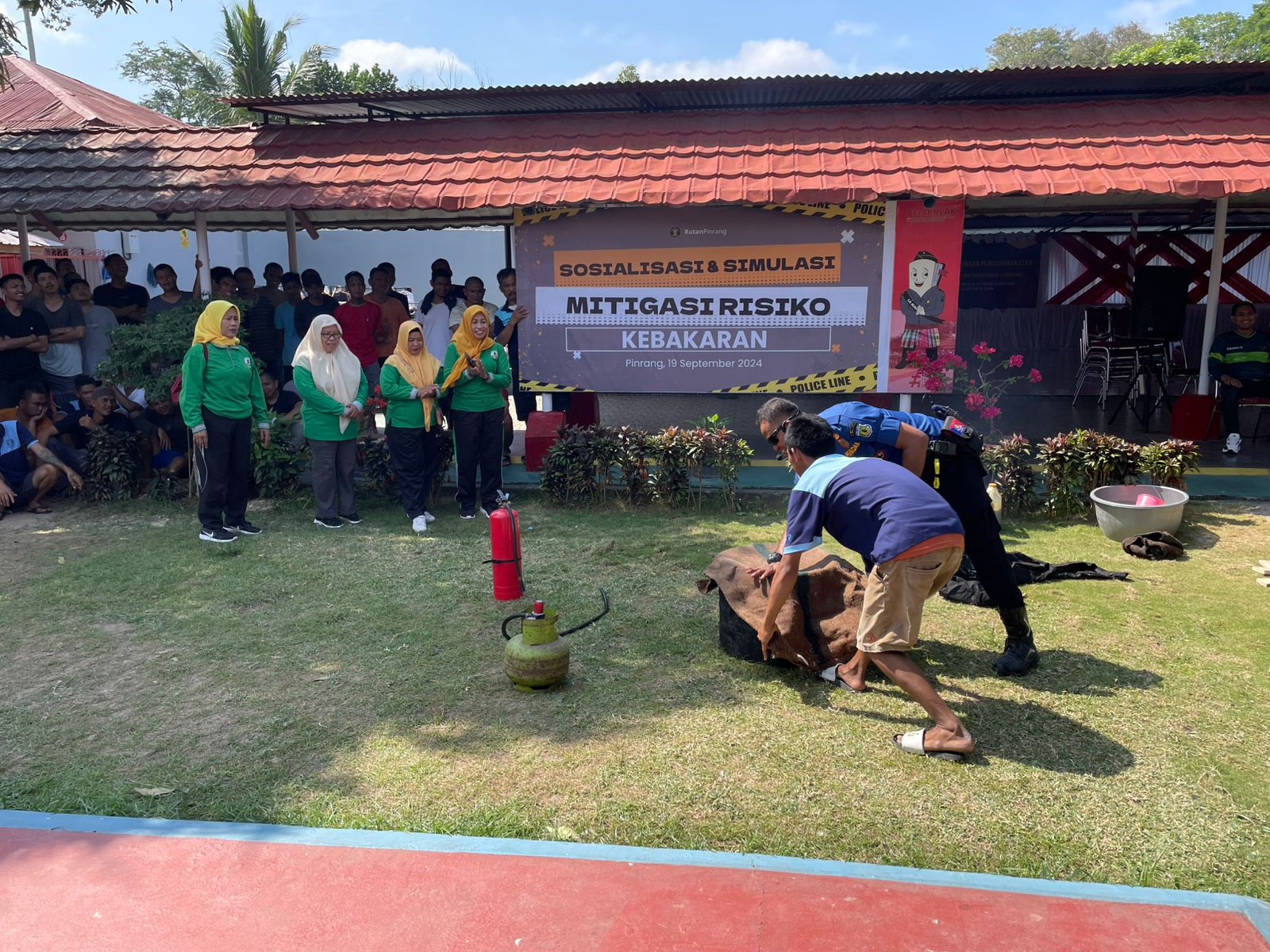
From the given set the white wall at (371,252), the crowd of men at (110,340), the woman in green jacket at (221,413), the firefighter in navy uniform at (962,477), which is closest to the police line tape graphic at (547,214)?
the crowd of men at (110,340)

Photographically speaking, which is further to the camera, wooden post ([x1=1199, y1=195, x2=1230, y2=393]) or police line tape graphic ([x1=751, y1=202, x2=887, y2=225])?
wooden post ([x1=1199, y1=195, x2=1230, y2=393])

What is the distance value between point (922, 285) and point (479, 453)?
4.24 m

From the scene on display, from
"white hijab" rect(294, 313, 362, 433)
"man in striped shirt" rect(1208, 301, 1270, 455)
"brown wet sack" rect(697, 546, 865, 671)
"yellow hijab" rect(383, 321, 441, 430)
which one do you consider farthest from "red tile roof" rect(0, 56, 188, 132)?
"man in striped shirt" rect(1208, 301, 1270, 455)

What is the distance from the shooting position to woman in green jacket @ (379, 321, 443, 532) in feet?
26.0

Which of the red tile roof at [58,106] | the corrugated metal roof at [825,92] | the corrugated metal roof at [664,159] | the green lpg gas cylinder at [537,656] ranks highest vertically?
the red tile roof at [58,106]

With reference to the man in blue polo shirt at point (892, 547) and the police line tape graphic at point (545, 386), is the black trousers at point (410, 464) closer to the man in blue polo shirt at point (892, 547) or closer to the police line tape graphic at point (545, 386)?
the police line tape graphic at point (545, 386)

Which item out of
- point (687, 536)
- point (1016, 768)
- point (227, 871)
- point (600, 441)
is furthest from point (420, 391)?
point (1016, 768)

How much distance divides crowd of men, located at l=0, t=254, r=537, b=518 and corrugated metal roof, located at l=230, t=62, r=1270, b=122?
5.67 feet

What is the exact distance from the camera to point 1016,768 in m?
4.08

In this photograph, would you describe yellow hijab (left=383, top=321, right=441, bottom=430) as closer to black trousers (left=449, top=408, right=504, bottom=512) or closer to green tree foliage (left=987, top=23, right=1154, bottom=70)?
black trousers (left=449, top=408, right=504, bottom=512)

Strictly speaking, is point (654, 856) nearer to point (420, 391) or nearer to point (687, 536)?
point (687, 536)

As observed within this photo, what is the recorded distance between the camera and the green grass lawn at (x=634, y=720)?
146 inches

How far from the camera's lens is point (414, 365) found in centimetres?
798

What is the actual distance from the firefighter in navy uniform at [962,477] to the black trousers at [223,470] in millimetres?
4771
